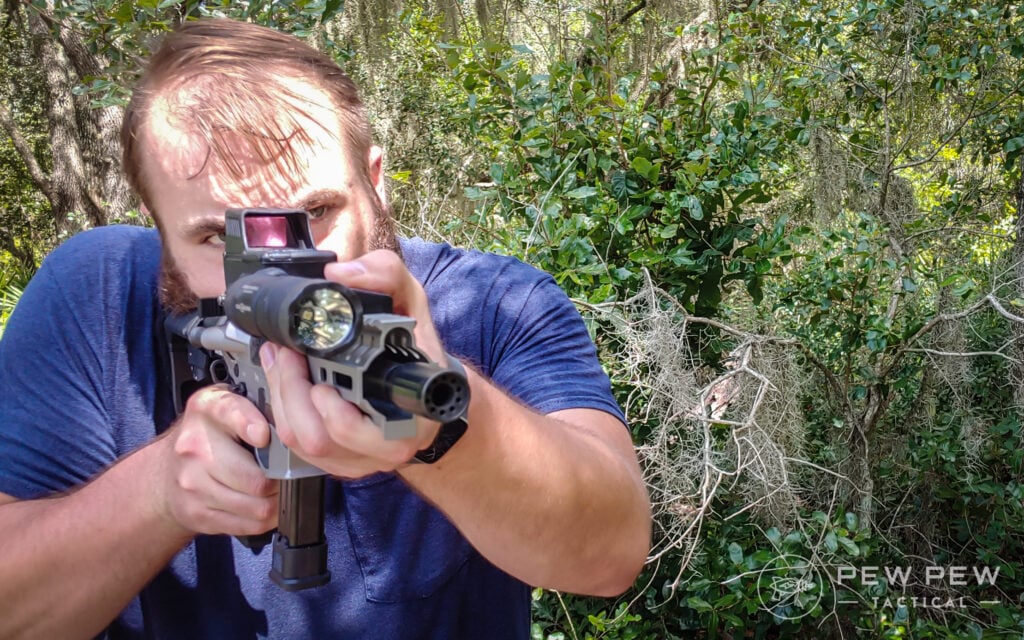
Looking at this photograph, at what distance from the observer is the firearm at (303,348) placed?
32.9 inches

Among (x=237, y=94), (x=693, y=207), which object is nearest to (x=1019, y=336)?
(x=693, y=207)

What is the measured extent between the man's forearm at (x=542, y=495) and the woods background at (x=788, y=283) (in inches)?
64.5

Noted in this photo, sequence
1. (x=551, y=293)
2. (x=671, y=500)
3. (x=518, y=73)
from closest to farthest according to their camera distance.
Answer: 1. (x=551, y=293)
2. (x=671, y=500)
3. (x=518, y=73)

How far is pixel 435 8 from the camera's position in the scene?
6957 mm

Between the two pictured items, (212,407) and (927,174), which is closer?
(212,407)

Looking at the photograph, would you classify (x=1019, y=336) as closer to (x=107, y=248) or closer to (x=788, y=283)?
(x=788, y=283)

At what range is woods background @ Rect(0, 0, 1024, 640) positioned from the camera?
128 inches

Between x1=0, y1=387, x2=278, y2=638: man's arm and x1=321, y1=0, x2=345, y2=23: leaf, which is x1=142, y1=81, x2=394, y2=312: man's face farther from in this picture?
x1=321, y1=0, x2=345, y2=23: leaf

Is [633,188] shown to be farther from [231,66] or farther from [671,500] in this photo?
[231,66]

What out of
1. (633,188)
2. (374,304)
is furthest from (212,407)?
(633,188)

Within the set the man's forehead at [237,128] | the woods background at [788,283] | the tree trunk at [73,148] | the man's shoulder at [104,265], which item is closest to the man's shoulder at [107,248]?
the man's shoulder at [104,265]

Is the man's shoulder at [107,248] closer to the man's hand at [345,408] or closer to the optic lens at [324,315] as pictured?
the man's hand at [345,408]

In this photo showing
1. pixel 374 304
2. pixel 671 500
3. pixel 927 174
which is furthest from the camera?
pixel 927 174

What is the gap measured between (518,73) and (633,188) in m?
0.75
